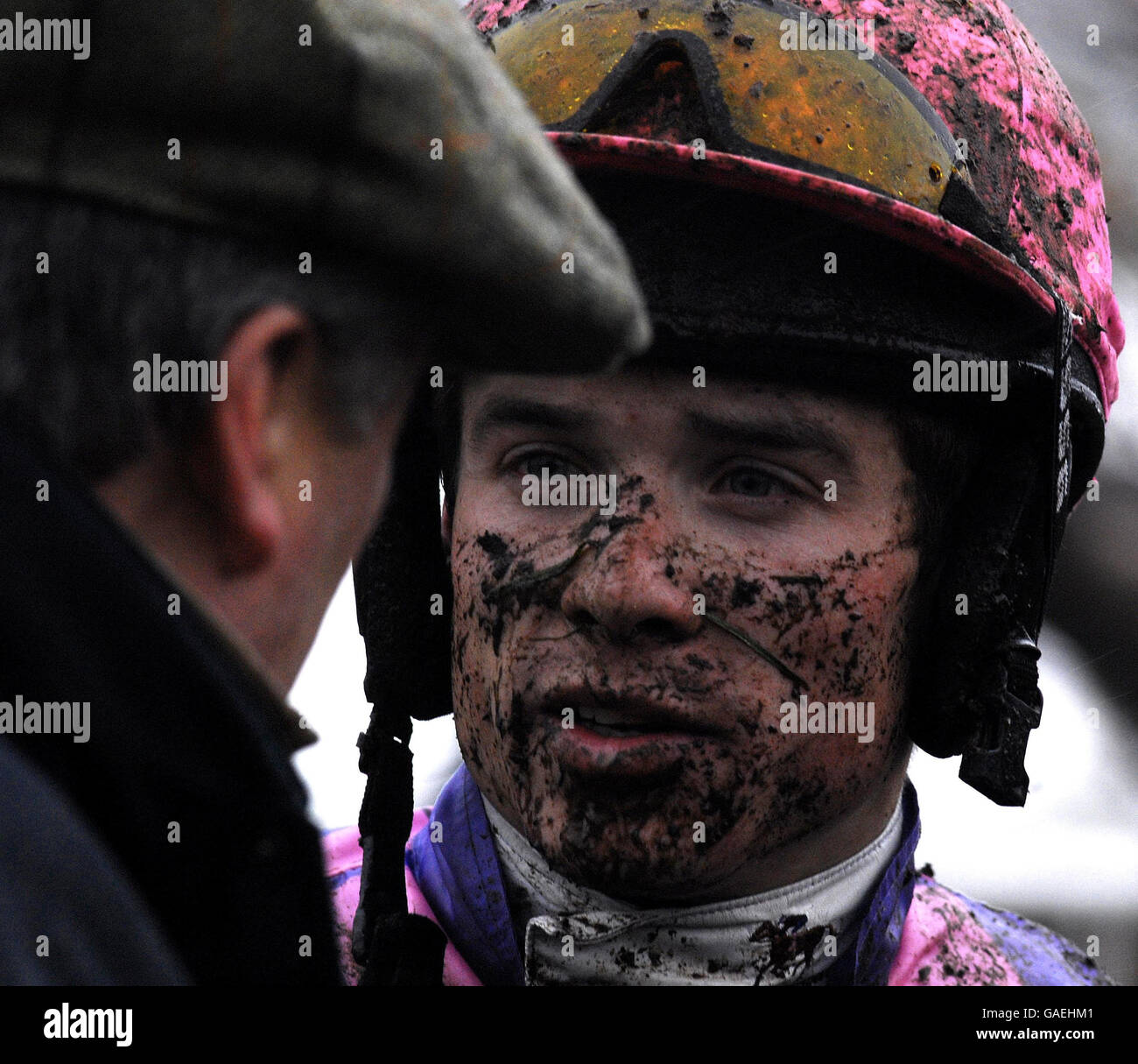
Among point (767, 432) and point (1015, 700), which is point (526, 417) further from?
point (1015, 700)

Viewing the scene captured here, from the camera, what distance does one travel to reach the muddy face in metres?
2.25

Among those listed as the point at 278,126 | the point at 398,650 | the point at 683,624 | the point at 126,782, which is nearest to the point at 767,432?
the point at 683,624

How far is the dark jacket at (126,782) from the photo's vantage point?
3.06ft

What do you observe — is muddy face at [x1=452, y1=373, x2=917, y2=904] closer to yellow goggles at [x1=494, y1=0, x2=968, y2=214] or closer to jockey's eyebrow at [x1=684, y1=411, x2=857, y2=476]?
jockey's eyebrow at [x1=684, y1=411, x2=857, y2=476]

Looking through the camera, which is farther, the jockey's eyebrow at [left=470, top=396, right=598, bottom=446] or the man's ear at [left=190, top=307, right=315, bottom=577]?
the jockey's eyebrow at [left=470, top=396, right=598, bottom=446]

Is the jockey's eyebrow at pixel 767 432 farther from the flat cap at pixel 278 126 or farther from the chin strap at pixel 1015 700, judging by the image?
the flat cap at pixel 278 126

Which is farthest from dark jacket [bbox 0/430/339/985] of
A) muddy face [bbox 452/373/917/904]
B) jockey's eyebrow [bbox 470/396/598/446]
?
jockey's eyebrow [bbox 470/396/598/446]

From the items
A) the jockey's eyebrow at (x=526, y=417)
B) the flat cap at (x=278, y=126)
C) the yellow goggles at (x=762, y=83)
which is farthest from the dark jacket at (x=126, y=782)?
the yellow goggles at (x=762, y=83)

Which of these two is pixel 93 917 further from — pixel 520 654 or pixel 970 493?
pixel 970 493

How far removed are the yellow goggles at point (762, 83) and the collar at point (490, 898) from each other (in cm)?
119

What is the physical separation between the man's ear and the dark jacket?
8 cm

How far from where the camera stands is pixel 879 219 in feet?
7.55

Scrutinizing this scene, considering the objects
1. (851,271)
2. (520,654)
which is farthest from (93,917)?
(851,271)
